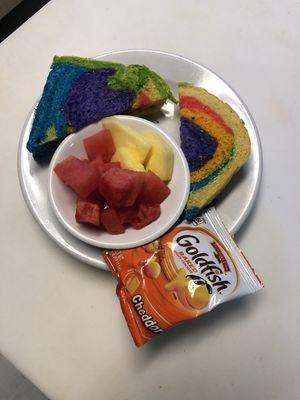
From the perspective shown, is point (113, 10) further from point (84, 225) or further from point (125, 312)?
point (125, 312)

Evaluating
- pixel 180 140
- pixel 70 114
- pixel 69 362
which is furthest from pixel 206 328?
pixel 70 114

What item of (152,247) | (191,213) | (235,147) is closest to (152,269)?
(152,247)

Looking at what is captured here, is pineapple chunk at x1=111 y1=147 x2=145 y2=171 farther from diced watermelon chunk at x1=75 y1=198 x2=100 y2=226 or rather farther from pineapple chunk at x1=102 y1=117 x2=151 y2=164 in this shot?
diced watermelon chunk at x1=75 y1=198 x2=100 y2=226

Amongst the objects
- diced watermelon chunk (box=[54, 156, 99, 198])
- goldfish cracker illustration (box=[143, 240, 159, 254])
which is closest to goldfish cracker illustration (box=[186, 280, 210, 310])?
goldfish cracker illustration (box=[143, 240, 159, 254])

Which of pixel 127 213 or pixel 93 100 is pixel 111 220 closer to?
pixel 127 213

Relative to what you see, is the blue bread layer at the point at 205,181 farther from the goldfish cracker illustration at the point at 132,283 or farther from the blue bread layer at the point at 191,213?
the goldfish cracker illustration at the point at 132,283

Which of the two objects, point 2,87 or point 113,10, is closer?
point 2,87
